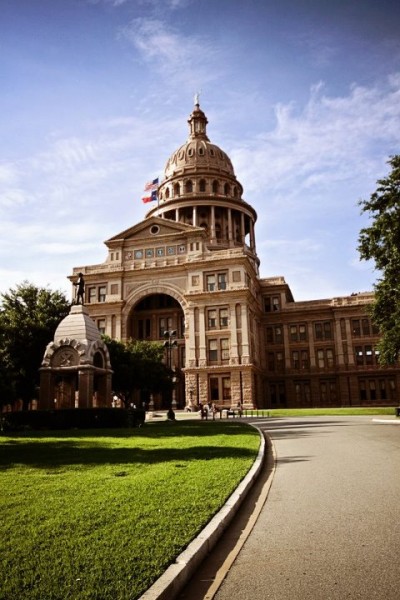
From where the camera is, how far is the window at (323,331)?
67.4 metres

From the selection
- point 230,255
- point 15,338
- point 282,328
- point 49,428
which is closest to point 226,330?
point 230,255

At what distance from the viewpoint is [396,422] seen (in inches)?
1019

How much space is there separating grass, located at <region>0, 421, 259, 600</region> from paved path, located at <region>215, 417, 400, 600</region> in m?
0.84

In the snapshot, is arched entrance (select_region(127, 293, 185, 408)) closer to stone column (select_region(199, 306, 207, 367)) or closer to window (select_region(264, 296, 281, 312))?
stone column (select_region(199, 306, 207, 367))

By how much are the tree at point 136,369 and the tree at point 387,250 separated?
20668 millimetres

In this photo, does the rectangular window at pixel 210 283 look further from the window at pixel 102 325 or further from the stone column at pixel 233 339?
the window at pixel 102 325

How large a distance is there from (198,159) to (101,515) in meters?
81.9

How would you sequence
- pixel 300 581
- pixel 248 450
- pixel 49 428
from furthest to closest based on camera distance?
pixel 49 428 → pixel 248 450 → pixel 300 581

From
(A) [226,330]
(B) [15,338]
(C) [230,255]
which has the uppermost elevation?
(C) [230,255]

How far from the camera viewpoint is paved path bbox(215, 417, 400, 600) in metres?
4.68

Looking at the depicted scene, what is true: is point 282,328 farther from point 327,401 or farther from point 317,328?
point 327,401

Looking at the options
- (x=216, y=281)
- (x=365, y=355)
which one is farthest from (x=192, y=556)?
(x=365, y=355)

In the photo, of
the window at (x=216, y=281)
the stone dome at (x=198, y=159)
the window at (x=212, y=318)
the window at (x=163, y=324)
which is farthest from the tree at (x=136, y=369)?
the stone dome at (x=198, y=159)

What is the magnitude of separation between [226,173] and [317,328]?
3320cm
